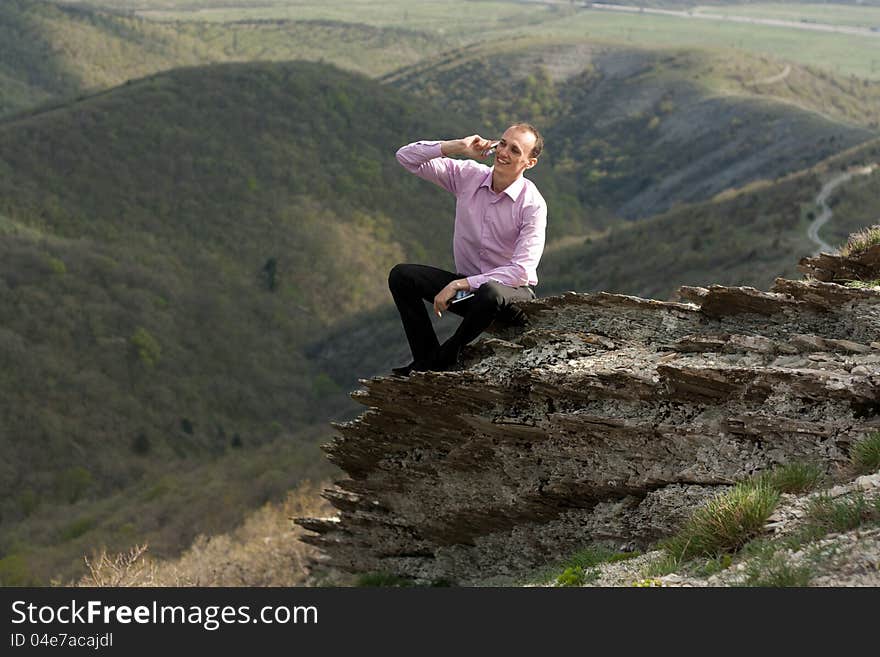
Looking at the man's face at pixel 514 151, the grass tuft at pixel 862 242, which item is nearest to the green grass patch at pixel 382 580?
the man's face at pixel 514 151

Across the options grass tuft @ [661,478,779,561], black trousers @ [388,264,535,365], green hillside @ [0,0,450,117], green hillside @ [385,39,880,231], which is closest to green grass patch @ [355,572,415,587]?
black trousers @ [388,264,535,365]

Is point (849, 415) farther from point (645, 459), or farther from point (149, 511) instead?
point (149, 511)

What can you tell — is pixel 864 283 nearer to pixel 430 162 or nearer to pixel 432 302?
pixel 432 302

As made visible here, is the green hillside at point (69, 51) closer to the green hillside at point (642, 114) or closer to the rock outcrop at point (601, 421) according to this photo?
the green hillside at point (642, 114)

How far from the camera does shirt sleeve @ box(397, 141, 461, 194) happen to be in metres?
8.40

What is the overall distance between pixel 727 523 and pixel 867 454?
1087 mm

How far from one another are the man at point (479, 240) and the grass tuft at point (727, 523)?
273 centimetres

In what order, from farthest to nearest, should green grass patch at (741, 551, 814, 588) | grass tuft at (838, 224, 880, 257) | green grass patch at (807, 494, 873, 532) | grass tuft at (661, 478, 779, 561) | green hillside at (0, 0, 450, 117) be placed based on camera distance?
green hillside at (0, 0, 450, 117), grass tuft at (838, 224, 880, 257), grass tuft at (661, 478, 779, 561), green grass patch at (807, 494, 873, 532), green grass patch at (741, 551, 814, 588)

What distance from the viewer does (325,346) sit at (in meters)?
73.9

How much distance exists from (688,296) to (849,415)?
7.29 feet

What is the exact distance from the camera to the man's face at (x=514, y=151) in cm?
781

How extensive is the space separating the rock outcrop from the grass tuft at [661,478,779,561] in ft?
2.62

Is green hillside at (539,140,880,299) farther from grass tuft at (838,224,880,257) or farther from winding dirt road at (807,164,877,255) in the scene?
grass tuft at (838,224,880,257)
